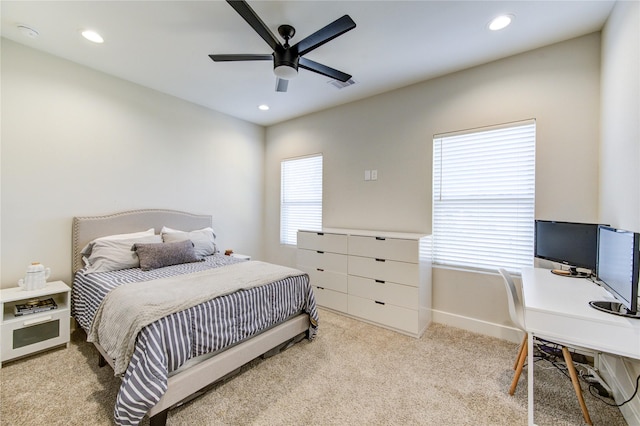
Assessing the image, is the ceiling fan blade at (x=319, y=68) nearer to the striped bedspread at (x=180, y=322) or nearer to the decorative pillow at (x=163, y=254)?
the striped bedspread at (x=180, y=322)

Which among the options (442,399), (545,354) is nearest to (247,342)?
(442,399)

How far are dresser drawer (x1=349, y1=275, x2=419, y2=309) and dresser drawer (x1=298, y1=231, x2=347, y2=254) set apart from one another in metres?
0.38

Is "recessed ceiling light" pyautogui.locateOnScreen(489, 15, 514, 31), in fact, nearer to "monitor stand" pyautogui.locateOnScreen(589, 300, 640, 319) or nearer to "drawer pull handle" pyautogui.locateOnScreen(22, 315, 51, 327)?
"monitor stand" pyautogui.locateOnScreen(589, 300, 640, 319)

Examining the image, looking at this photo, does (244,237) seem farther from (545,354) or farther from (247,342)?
(545,354)

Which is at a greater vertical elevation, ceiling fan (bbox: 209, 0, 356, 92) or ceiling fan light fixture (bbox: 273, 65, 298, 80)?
ceiling fan (bbox: 209, 0, 356, 92)

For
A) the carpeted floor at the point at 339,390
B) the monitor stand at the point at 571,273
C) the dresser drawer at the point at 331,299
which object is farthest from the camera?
the dresser drawer at the point at 331,299

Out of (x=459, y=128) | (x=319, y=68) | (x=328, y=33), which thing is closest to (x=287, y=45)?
(x=319, y=68)

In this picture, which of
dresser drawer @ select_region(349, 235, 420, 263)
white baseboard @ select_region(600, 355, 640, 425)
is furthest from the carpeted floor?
dresser drawer @ select_region(349, 235, 420, 263)

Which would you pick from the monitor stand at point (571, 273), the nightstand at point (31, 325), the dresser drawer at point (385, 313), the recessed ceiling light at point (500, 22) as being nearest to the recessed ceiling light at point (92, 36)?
the nightstand at point (31, 325)

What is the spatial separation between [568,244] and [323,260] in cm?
233

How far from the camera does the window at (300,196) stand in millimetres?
4168

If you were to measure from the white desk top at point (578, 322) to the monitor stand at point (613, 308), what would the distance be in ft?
0.09

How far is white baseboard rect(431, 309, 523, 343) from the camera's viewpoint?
2.57 meters

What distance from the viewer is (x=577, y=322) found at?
132 centimetres
